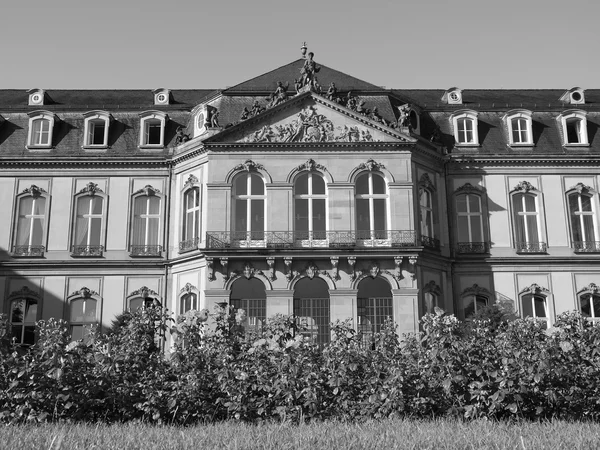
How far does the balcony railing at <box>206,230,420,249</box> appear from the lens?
92.4ft

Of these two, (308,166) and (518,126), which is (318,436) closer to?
(308,166)

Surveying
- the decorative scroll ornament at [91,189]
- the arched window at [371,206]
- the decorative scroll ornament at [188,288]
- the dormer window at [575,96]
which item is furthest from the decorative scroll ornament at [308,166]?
the dormer window at [575,96]

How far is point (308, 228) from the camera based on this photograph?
28.9m

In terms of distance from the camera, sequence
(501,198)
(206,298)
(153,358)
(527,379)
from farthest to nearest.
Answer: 1. (501,198)
2. (206,298)
3. (153,358)
4. (527,379)

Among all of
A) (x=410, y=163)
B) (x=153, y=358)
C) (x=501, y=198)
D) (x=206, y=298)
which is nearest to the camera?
(x=153, y=358)

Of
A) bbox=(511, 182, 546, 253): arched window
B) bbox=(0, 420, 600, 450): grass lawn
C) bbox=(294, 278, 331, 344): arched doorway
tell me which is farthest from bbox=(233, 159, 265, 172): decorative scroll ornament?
bbox=(0, 420, 600, 450): grass lawn

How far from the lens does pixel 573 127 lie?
3394 centimetres

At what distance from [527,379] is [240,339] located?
18.3 feet

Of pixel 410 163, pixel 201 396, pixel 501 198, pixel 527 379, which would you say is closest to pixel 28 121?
A: pixel 410 163

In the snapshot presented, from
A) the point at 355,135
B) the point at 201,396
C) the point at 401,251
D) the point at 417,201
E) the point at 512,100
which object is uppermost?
the point at 512,100

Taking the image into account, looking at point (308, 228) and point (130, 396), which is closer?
point (130, 396)

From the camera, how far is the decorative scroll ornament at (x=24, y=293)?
3080cm

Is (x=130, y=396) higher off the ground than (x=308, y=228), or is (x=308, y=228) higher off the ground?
(x=308, y=228)

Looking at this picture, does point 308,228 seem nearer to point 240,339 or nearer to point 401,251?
point 401,251
